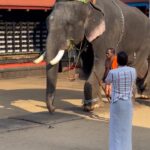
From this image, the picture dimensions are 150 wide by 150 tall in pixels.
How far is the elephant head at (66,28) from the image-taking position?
34.2 feet

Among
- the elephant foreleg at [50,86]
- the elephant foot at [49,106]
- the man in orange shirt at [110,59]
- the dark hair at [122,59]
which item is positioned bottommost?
the elephant foot at [49,106]

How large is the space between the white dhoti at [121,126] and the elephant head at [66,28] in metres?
3.33

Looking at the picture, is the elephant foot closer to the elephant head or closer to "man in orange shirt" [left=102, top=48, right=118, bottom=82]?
the elephant head

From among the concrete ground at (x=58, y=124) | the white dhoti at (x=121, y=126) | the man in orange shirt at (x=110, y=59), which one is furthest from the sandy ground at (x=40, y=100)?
the white dhoti at (x=121, y=126)

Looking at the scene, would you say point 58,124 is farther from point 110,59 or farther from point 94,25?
point 94,25

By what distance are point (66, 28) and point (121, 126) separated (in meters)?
4.05

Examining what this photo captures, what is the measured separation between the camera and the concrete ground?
844cm

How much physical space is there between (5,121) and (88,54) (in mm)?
2697

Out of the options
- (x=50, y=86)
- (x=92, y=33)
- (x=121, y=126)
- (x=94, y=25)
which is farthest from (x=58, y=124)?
(x=121, y=126)

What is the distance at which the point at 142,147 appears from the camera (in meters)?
8.23

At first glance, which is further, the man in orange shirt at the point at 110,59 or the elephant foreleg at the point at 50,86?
the elephant foreleg at the point at 50,86

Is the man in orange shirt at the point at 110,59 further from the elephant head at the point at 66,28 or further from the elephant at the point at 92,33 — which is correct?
the elephant head at the point at 66,28

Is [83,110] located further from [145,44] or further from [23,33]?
[23,33]

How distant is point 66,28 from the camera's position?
10.7 metres
